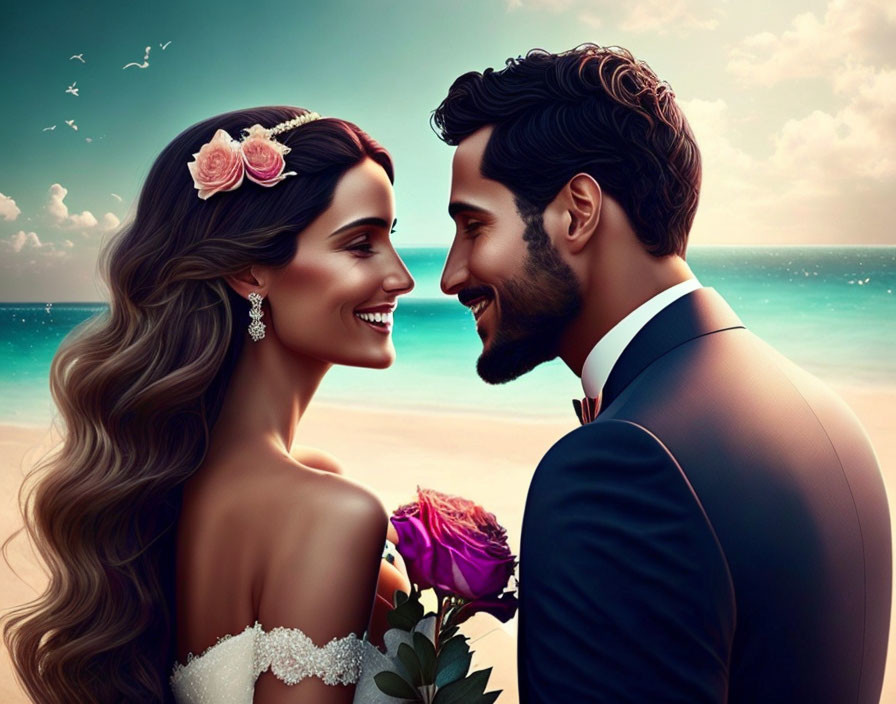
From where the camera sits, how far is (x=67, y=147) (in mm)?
11789

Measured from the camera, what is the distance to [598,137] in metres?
1.81

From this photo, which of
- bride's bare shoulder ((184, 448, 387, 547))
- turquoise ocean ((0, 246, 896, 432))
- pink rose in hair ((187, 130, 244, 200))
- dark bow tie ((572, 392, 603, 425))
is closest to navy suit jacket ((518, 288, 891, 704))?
dark bow tie ((572, 392, 603, 425))

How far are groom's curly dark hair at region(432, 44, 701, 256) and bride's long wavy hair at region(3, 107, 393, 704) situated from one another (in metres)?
0.41

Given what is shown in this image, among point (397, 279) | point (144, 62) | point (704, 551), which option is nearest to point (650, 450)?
point (704, 551)

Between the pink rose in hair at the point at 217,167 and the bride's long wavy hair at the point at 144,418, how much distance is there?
0.14 feet

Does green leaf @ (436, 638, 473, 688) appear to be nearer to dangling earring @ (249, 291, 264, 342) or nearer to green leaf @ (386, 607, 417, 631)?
green leaf @ (386, 607, 417, 631)

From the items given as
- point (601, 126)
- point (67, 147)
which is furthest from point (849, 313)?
point (601, 126)

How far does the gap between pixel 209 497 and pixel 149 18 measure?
10283mm

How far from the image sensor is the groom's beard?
178cm

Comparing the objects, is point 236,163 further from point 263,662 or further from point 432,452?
point 432,452

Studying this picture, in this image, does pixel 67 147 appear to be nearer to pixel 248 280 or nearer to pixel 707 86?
pixel 707 86

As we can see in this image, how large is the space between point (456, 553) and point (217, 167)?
0.98 metres

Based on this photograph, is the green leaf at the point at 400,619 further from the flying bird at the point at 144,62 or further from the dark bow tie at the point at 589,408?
the flying bird at the point at 144,62

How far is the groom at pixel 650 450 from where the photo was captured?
124 cm
